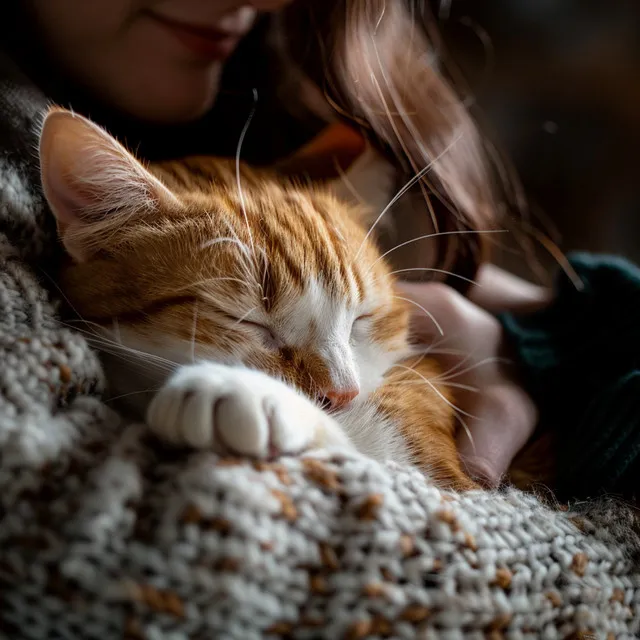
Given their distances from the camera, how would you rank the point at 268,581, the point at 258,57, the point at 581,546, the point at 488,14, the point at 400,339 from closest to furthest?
the point at 268,581 < the point at 581,546 < the point at 400,339 < the point at 258,57 < the point at 488,14

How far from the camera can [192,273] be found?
27.5 inches

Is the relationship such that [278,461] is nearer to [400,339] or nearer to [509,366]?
[400,339]

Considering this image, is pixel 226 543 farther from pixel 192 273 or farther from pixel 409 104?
pixel 409 104

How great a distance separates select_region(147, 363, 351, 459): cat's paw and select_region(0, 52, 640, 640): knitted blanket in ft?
0.06

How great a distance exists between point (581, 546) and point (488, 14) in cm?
149

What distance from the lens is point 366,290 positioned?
0.80 m

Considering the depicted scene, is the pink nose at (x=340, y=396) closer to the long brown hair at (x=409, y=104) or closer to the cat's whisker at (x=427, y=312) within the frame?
the cat's whisker at (x=427, y=312)

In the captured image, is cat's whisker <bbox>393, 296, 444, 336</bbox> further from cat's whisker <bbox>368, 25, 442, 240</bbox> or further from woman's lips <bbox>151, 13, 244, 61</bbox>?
woman's lips <bbox>151, 13, 244, 61</bbox>

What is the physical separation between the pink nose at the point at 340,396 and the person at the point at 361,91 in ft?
0.75

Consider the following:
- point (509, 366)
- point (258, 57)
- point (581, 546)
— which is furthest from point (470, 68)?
point (581, 546)

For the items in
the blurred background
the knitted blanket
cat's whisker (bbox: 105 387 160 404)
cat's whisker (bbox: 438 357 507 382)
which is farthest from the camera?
the blurred background

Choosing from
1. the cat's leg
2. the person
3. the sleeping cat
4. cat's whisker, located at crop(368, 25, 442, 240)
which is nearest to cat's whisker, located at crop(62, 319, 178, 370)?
the sleeping cat

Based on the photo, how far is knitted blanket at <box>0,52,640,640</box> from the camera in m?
0.44

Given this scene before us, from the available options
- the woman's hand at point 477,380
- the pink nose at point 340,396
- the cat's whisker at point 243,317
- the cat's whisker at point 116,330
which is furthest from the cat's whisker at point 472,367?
the cat's whisker at point 116,330
